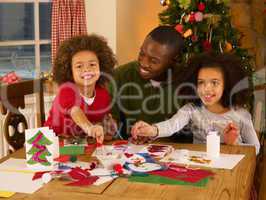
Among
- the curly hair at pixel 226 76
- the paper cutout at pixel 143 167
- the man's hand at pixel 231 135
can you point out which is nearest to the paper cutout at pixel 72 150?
the paper cutout at pixel 143 167

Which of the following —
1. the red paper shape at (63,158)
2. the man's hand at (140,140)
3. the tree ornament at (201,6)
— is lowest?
the red paper shape at (63,158)

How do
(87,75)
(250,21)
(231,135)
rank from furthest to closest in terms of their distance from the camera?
1. (250,21)
2. (87,75)
3. (231,135)

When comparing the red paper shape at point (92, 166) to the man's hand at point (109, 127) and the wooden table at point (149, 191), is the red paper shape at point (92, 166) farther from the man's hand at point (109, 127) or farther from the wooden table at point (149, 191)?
the man's hand at point (109, 127)

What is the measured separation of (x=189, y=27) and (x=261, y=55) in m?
1.47

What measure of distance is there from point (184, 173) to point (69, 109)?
82 cm

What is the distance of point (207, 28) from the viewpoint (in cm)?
370

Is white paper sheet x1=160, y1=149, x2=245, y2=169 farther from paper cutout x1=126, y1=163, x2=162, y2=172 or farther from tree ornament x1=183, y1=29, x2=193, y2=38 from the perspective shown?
tree ornament x1=183, y1=29, x2=193, y2=38

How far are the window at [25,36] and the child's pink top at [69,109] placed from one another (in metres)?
1.84

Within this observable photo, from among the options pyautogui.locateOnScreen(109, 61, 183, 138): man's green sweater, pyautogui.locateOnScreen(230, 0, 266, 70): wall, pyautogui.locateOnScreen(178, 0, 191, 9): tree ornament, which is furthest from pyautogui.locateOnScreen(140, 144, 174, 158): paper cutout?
pyautogui.locateOnScreen(230, 0, 266, 70): wall

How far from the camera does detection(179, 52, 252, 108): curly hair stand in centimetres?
231

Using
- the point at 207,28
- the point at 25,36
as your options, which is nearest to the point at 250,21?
the point at 207,28

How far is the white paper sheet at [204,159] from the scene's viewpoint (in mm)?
1733

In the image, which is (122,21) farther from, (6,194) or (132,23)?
(6,194)

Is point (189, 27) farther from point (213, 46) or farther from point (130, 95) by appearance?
point (130, 95)
